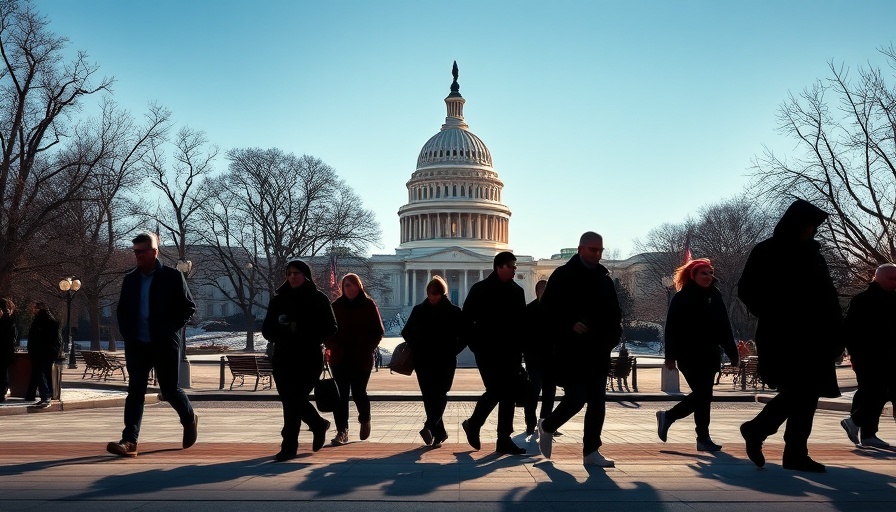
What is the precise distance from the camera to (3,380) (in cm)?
1700

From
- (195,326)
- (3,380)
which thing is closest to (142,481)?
(3,380)

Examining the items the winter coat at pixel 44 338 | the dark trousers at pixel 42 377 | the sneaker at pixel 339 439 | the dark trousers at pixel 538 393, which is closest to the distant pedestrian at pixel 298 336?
the sneaker at pixel 339 439

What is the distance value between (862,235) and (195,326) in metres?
77.8

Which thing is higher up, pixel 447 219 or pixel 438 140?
pixel 438 140

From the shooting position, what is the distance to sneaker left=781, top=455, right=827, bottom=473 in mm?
7309

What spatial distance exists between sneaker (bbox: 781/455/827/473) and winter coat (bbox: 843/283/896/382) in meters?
3.12

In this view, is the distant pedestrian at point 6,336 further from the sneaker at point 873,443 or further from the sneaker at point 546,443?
the sneaker at point 873,443

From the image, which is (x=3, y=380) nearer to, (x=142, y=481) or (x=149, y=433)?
(x=149, y=433)

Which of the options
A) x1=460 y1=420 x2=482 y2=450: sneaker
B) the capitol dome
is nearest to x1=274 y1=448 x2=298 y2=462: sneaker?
x1=460 y1=420 x2=482 y2=450: sneaker

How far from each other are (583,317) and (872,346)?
3.63 meters

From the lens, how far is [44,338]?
17.5m

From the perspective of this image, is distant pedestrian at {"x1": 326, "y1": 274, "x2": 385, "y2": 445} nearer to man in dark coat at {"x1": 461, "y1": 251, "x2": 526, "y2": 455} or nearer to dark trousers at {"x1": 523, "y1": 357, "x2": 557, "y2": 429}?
man in dark coat at {"x1": 461, "y1": 251, "x2": 526, "y2": 455}

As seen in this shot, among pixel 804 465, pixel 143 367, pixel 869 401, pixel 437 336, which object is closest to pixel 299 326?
pixel 143 367

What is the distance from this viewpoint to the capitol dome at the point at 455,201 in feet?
421
